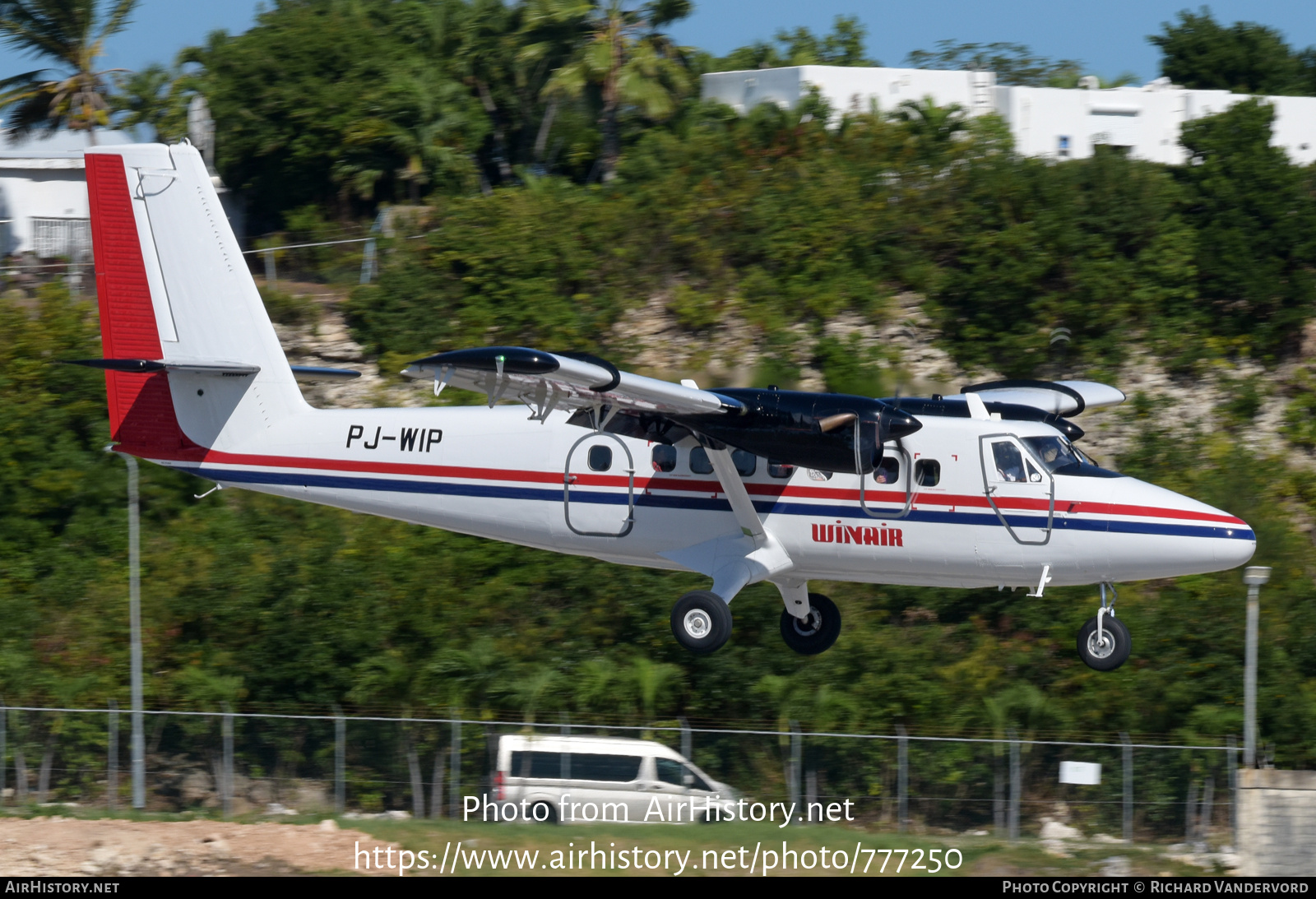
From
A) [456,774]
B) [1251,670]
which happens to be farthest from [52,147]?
[1251,670]

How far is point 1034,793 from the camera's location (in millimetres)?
20109

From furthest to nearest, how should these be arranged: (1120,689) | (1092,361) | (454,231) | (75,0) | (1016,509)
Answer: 1. (75,0)
2. (454,231)
3. (1092,361)
4. (1120,689)
5. (1016,509)

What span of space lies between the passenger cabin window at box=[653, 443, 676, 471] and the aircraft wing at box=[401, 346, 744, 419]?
3.61 feet

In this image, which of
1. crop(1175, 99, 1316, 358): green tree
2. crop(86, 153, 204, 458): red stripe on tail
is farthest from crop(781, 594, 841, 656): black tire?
crop(1175, 99, 1316, 358): green tree

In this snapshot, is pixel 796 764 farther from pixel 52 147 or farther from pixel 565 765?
pixel 52 147

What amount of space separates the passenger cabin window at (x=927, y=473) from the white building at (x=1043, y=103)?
23382 millimetres

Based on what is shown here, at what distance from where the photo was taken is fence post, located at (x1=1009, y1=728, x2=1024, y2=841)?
20.0 meters

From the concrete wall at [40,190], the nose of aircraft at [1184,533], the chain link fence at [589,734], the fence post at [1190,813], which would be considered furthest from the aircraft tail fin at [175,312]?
the concrete wall at [40,190]

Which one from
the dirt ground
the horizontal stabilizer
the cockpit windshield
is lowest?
the dirt ground

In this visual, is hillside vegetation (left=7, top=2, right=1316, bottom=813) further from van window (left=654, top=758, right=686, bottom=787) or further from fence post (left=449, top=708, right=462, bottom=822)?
fence post (left=449, top=708, right=462, bottom=822)

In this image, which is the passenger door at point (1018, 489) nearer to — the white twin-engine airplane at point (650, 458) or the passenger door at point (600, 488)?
the white twin-engine airplane at point (650, 458)
